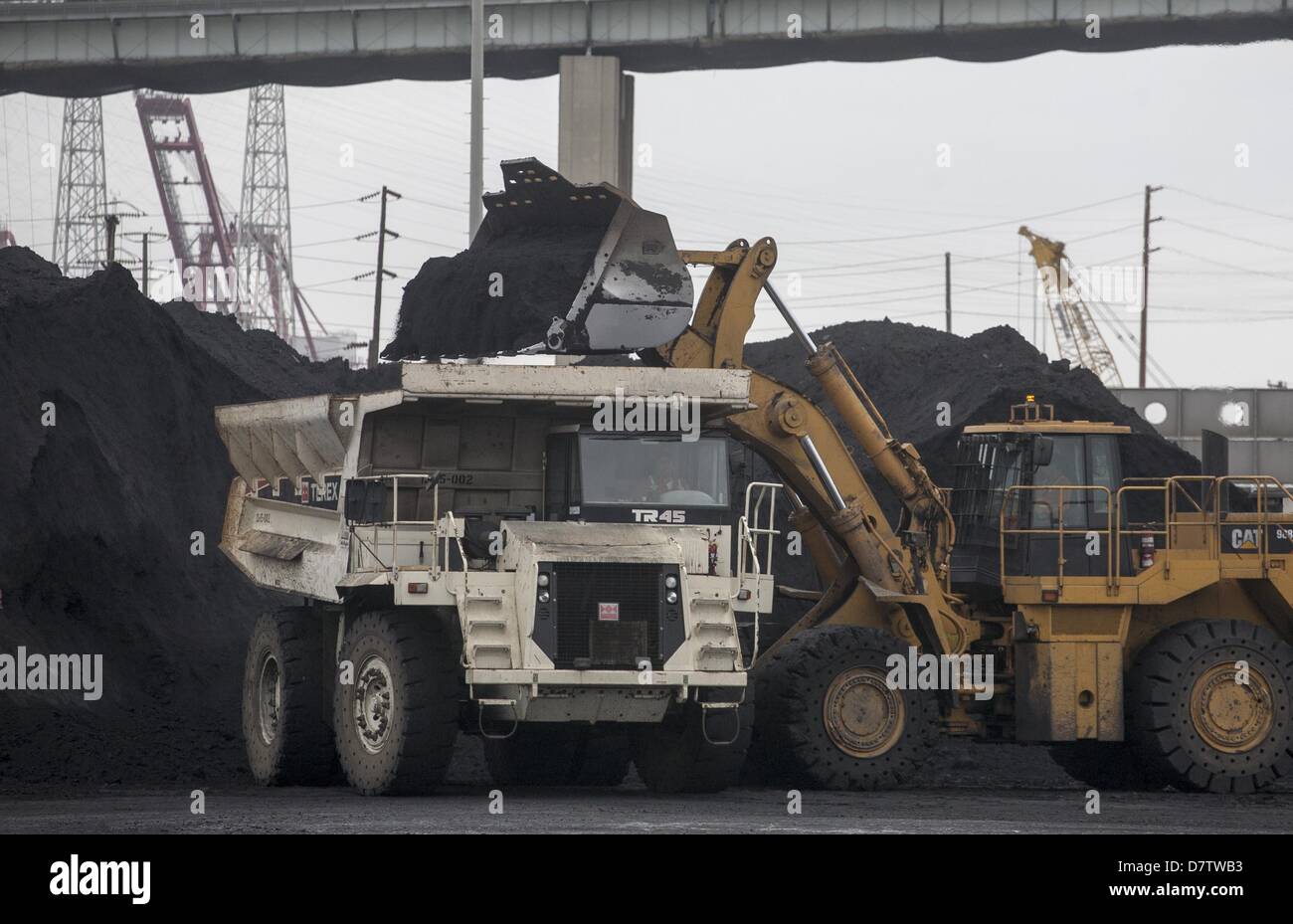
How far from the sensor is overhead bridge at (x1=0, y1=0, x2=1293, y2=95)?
4741cm

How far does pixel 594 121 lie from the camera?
1863 inches

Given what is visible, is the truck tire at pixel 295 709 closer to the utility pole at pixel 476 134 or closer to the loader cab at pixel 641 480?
the loader cab at pixel 641 480

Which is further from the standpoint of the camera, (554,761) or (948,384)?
(948,384)

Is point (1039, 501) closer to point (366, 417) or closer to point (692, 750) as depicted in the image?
point (692, 750)

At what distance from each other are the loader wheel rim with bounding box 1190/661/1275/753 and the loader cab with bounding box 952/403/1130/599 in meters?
1.49

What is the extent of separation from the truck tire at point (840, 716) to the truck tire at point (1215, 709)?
86.5 inches

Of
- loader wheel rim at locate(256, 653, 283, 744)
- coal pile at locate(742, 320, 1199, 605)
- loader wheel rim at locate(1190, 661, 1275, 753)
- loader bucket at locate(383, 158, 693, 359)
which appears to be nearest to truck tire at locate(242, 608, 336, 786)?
loader wheel rim at locate(256, 653, 283, 744)

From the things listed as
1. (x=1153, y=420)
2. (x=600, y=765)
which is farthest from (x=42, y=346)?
(x=1153, y=420)

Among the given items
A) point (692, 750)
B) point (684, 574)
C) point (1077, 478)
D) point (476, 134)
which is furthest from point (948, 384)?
point (684, 574)

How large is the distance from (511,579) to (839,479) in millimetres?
4619

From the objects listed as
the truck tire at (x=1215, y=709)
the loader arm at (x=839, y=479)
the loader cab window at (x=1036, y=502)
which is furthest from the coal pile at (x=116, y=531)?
the truck tire at (x=1215, y=709)

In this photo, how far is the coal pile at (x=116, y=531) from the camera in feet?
62.9

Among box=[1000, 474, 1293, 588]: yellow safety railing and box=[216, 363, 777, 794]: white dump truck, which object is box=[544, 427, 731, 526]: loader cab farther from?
box=[1000, 474, 1293, 588]: yellow safety railing
